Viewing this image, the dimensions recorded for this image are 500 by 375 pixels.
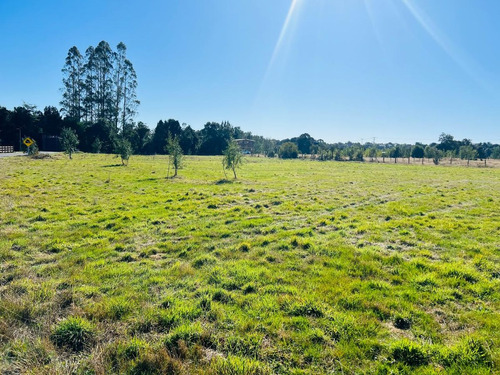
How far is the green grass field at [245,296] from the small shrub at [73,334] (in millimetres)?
25

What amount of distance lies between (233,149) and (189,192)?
1128 centimetres

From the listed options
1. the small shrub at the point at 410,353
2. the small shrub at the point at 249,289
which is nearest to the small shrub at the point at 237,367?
the small shrub at the point at 410,353

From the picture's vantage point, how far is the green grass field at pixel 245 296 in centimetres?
369

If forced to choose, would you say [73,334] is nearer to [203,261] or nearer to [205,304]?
[205,304]

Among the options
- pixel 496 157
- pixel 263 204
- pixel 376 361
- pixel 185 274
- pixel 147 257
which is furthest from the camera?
pixel 496 157

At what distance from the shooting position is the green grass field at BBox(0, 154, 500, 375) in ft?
12.1

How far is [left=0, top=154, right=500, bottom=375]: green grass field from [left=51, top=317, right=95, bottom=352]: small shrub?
25 mm

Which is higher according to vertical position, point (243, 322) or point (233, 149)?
point (233, 149)

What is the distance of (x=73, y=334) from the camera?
159 inches

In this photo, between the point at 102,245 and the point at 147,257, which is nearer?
the point at 147,257

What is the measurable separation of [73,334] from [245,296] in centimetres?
298

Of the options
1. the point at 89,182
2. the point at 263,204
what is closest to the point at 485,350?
the point at 263,204

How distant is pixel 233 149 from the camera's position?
95.3 feet

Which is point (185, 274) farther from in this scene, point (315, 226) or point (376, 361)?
point (315, 226)
